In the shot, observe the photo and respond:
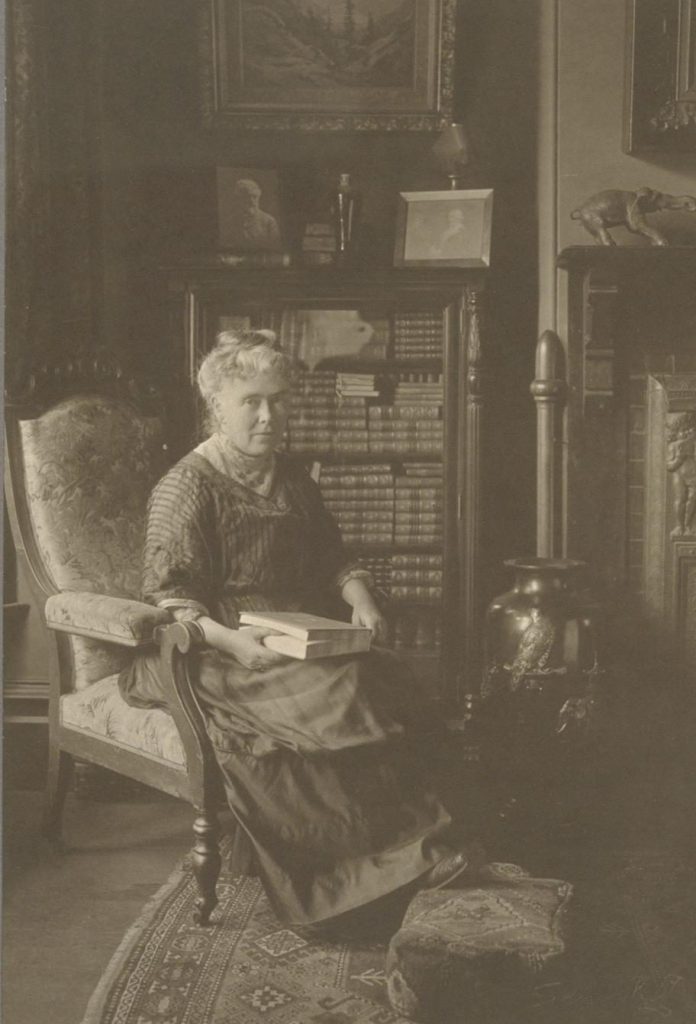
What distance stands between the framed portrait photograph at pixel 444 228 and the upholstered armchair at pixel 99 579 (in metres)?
1.04

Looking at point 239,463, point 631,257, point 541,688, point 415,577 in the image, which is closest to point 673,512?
point 541,688

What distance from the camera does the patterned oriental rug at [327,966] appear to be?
1.47 metres

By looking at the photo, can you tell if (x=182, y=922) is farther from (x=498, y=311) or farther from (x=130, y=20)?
(x=498, y=311)

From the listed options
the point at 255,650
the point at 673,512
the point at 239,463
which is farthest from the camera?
the point at 673,512

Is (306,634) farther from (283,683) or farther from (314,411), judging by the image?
(314,411)

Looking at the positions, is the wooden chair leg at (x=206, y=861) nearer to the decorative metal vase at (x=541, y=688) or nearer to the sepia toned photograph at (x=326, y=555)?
the sepia toned photograph at (x=326, y=555)

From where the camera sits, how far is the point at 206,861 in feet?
5.81

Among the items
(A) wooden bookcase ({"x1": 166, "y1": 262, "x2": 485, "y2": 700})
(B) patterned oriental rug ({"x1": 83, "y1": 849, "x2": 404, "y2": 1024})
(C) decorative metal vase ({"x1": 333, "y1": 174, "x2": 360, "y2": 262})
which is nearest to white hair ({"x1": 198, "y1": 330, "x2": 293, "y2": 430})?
(A) wooden bookcase ({"x1": 166, "y1": 262, "x2": 485, "y2": 700})

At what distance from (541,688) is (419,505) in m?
0.87

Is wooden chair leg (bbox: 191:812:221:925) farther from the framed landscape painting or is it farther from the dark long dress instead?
the framed landscape painting

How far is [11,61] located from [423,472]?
1.60 metres

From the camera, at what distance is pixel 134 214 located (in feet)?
6.49

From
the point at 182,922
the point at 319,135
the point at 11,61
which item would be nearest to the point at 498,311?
the point at 319,135

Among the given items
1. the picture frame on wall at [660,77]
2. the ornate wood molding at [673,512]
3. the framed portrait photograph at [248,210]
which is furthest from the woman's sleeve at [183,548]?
the picture frame on wall at [660,77]
